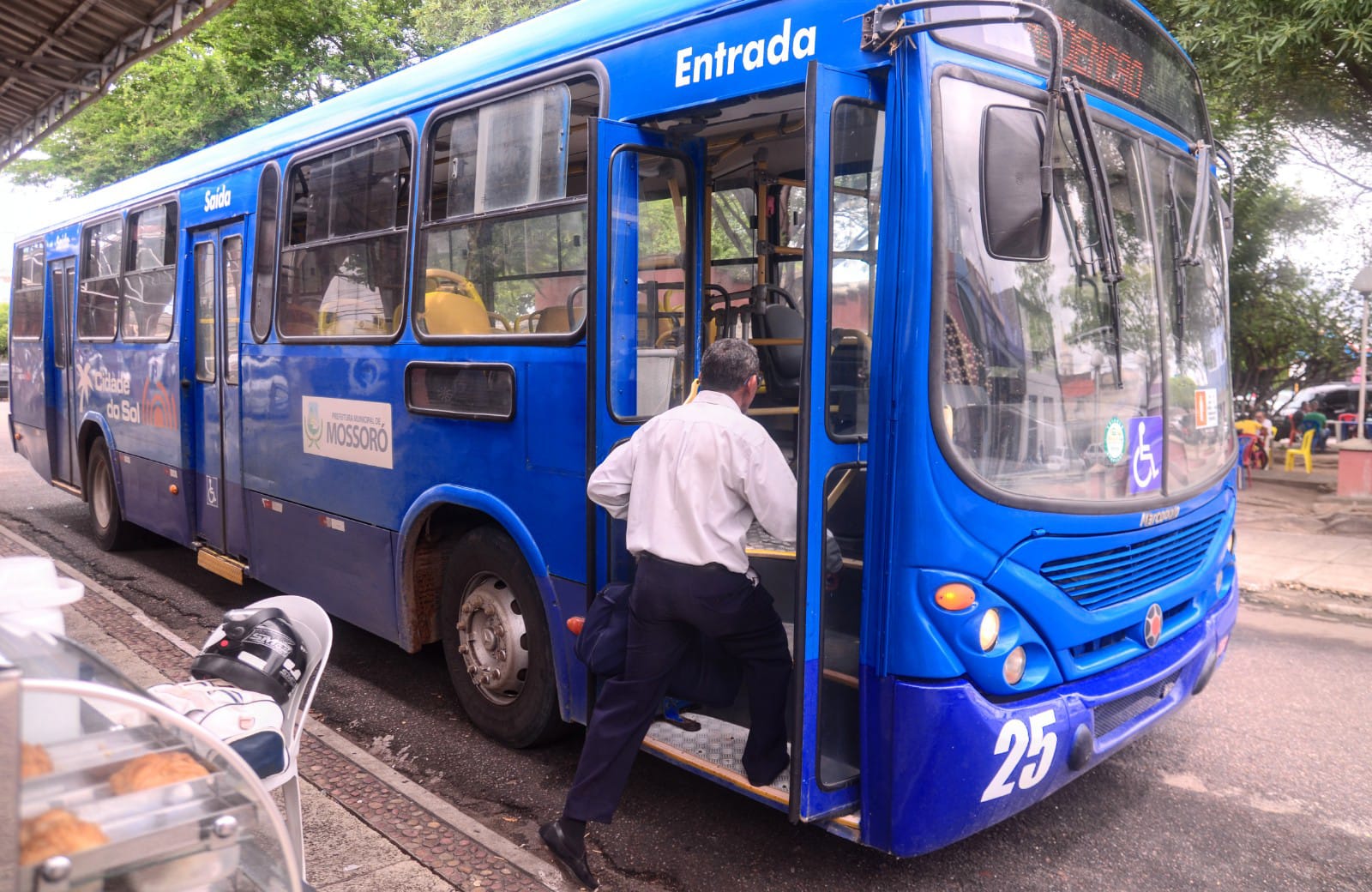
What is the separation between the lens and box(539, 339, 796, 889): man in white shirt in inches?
125

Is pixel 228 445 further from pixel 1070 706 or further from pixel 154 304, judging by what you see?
pixel 1070 706

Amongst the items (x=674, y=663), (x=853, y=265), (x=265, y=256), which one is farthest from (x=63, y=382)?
(x=853, y=265)

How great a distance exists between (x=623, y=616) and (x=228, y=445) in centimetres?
402

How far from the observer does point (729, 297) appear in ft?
16.0

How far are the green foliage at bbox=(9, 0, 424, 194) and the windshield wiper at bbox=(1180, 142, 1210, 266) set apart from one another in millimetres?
16745

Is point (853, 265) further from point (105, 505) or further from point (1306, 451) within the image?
point (1306, 451)

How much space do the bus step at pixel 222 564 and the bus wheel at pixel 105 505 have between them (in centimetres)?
202

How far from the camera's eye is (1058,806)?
159 inches

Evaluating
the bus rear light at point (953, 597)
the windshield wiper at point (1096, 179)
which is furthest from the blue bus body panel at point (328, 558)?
the windshield wiper at point (1096, 179)

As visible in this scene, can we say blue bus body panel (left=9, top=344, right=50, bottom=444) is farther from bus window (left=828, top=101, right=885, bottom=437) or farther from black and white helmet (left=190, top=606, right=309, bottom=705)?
bus window (left=828, top=101, right=885, bottom=437)

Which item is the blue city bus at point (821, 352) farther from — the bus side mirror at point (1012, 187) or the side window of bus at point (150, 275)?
the side window of bus at point (150, 275)

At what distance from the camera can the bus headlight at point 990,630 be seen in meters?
2.96

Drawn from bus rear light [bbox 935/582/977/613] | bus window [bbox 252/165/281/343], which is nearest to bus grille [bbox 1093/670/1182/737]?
bus rear light [bbox 935/582/977/613]

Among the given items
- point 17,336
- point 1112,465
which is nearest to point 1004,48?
point 1112,465
